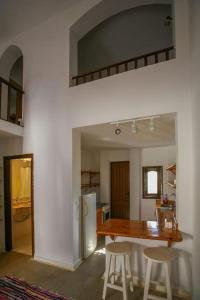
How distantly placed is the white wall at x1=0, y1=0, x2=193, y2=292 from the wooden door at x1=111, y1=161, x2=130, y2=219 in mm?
3381

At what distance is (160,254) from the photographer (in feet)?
7.95

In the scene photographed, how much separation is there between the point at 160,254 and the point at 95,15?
157 inches

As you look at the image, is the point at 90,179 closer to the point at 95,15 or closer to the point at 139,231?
the point at 139,231

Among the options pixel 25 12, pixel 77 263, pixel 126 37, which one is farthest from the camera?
pixel 126 37

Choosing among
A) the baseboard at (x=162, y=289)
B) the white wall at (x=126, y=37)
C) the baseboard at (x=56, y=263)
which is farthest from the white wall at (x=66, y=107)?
the white wall at (x=126, y=37)

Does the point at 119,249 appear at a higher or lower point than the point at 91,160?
lower

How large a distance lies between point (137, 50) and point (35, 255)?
15.8ft

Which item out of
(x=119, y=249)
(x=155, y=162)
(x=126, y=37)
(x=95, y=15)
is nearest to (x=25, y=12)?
(x=95, y=15)

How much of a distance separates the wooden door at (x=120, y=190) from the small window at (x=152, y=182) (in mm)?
592

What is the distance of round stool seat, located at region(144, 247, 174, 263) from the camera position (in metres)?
2.32

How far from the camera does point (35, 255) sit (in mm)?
3773

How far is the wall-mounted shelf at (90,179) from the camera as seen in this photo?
6180 mm

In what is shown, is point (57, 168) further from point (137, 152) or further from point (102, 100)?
point (137, 152)

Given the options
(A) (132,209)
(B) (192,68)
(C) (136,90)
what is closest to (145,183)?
(A) (132,209)
